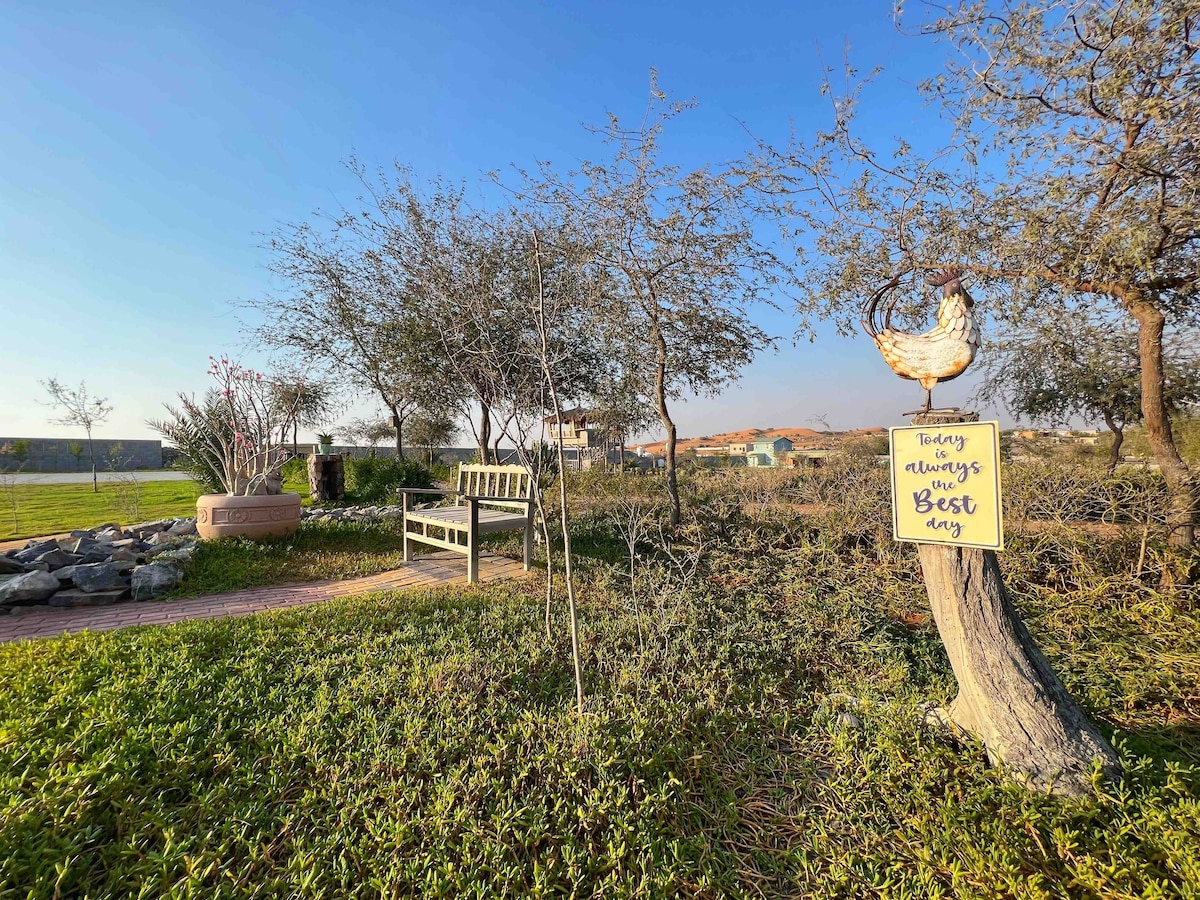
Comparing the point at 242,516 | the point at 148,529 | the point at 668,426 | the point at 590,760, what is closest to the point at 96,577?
the point at 242,516

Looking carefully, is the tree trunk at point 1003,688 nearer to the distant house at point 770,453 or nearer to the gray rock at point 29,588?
the distant house at point 770,453

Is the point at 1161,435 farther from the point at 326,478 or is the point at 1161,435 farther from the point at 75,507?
the point at 75,507

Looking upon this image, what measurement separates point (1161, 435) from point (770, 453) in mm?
4665

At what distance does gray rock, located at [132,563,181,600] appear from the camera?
177 inches

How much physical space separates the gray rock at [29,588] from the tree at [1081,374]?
9.22 m

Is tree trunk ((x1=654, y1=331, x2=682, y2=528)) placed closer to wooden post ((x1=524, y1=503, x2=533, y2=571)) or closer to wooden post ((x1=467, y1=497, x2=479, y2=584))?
wooden post ((x1=524, y1=503, x2=533, y2=571))

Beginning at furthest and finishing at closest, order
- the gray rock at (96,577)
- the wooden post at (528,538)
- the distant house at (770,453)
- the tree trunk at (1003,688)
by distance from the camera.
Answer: the distant house at (770,453)
the wooden post at (528,538)
the gray rock at (96,577)
the tree trunk at (1003,688)

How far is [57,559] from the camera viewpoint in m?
4.75

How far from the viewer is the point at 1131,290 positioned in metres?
3.82

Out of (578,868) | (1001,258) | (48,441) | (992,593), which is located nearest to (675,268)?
(1001,258)

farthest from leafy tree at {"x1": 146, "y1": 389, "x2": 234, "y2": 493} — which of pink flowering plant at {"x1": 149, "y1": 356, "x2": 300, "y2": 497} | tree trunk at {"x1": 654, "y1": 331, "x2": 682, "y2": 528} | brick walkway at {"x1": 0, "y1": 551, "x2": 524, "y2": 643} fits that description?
tree trunk at {"x1": 654, "y1": 331, "x2": 682, "y2": 528}

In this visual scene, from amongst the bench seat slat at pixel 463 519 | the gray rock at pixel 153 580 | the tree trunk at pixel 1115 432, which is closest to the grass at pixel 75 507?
the gray rock at pixel 153 580

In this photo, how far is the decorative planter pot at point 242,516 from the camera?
20.2 feet

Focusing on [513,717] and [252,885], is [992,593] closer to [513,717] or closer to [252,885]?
[513,717]
